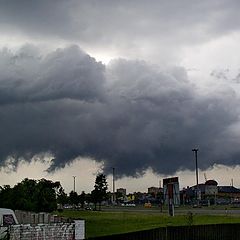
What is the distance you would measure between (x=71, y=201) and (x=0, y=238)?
4022 inches

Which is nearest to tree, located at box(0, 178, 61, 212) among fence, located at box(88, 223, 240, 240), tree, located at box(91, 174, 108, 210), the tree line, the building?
the tree line

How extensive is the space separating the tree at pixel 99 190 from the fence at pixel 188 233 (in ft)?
232

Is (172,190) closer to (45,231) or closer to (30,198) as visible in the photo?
(45,231)

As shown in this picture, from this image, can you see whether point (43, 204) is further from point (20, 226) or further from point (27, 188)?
point (20, 226)

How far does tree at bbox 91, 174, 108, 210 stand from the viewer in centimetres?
10456

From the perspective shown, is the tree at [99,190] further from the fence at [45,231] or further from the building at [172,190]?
the fence at [45,231]

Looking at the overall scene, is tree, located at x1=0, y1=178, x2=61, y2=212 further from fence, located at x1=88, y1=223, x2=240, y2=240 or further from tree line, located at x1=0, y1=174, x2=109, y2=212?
fence, located at x1=88, y1=223, x2=240, y2=240

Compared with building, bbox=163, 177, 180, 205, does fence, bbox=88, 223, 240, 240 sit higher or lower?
lower

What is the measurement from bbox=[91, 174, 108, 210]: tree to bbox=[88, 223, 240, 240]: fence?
232ft

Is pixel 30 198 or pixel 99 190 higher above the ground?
pixel 99 190

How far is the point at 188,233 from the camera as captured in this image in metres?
31.3

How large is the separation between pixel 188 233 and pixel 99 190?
7523cm

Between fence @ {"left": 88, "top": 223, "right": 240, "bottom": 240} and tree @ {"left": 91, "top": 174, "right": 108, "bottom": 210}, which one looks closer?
fence @ {"left": 88, "top": 223, "right": 240, "bottom": 240}

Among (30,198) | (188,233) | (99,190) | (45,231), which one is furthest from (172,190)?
(99,190)
